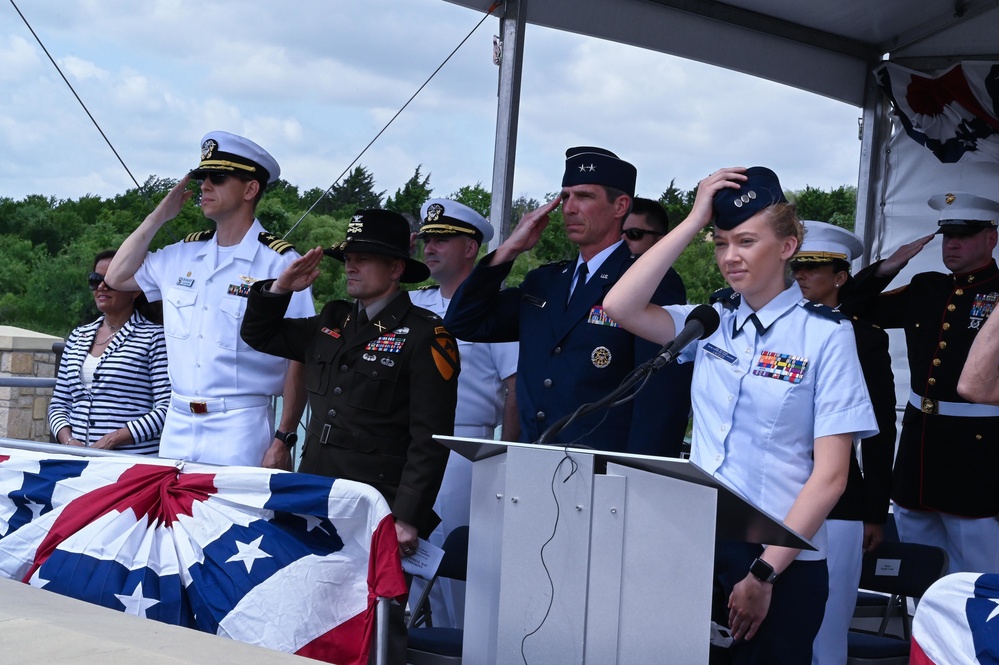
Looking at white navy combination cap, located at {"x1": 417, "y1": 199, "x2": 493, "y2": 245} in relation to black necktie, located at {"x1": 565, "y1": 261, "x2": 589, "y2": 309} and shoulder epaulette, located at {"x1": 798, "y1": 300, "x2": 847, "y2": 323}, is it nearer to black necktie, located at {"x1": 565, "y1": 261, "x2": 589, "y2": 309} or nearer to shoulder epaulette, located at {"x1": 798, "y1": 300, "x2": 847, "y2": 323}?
black necktie, located at {"x1": 565, "y1": 261, "x2": 589, "y2": 309}

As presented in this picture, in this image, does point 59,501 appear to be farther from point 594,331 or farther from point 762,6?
point 762,6

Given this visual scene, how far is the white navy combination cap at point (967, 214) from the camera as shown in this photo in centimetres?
399

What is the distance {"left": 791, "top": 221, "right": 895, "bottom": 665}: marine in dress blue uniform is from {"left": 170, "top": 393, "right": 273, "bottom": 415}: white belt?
1865mm

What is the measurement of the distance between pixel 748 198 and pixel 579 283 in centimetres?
87

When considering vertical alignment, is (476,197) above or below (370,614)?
above

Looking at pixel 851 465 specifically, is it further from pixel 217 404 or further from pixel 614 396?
pixel 217 404

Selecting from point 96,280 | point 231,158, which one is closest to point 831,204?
point 231,158

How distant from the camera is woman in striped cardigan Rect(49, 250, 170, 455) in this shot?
156 inches

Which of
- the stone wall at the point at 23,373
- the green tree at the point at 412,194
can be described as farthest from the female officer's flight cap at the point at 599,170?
the stone wall at the point at 23,373

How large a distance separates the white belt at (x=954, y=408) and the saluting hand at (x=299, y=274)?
237 cm

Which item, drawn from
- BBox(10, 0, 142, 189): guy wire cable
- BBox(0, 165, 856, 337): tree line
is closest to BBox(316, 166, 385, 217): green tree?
BBox(0, 165, 856, 337): tree line

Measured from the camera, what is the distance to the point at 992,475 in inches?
154

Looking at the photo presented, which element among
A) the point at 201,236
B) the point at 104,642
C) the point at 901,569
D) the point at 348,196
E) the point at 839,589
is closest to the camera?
the point at 104,642

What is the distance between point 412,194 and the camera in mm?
5445
